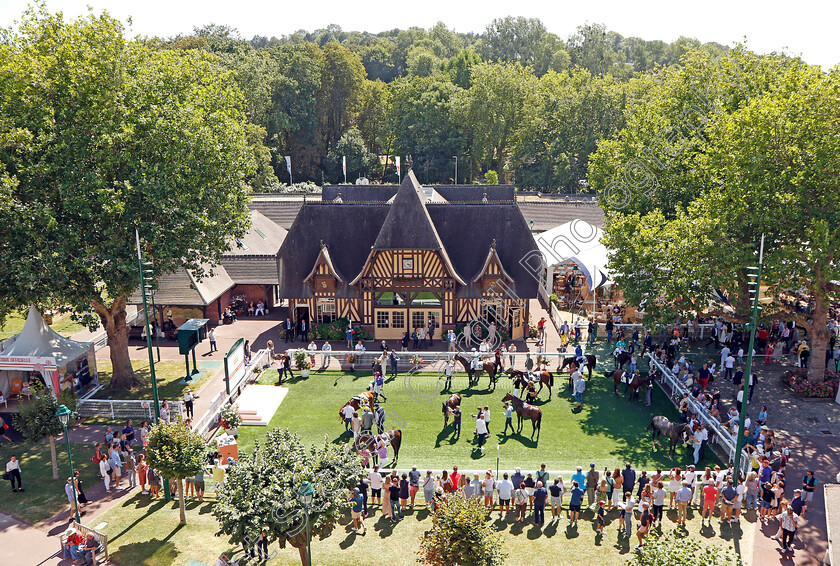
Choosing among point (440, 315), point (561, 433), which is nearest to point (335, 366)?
point (440, 315)

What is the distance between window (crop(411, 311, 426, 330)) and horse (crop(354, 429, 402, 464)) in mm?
12955

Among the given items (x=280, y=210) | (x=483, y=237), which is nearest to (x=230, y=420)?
(x=483, y=237)

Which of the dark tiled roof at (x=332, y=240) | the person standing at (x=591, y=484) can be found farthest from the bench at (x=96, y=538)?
the dark tiled roof at (x=332, y=240)

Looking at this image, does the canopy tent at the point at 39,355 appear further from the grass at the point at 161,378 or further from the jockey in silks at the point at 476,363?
the jockey in silks at the point at 476,363

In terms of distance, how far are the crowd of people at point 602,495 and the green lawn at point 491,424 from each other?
2474 millimetres

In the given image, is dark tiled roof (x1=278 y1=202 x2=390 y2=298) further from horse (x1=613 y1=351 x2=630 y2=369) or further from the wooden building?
horse (x1=613 y1=351 x2=630 y2=369)

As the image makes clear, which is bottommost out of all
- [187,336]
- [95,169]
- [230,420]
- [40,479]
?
[40,479]

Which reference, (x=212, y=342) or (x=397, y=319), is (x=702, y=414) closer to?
(x=397, y=319)

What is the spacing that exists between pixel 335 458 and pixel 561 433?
1156 centimetres

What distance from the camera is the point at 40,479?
21391 mm

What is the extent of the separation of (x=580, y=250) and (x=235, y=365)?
20.3 metres

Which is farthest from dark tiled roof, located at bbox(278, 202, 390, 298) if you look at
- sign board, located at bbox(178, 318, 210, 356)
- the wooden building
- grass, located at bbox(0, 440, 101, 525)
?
grass, located at bbox(0, 440, 101, 525)

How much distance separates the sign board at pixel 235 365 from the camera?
87.5ft

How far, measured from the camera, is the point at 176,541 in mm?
17797
